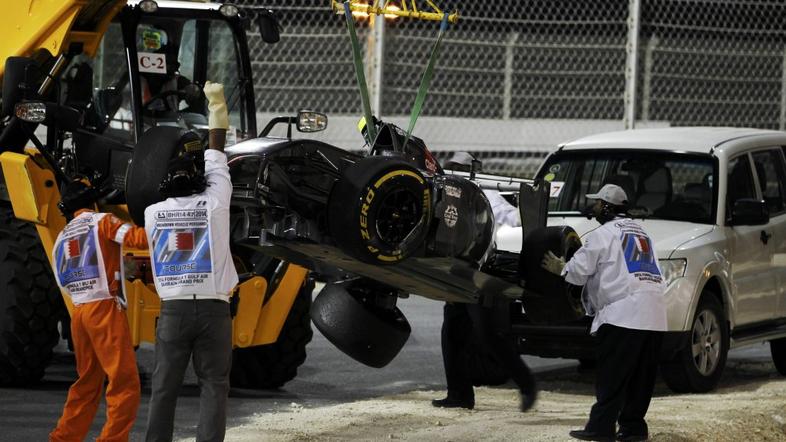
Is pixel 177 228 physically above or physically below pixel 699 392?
above

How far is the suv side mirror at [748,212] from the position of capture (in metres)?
11.3

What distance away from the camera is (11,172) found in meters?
10.2

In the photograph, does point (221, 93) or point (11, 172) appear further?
point (11, 172)

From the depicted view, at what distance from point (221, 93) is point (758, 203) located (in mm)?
4791

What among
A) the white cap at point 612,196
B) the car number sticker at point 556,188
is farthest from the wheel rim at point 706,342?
the white cap at point 612,196

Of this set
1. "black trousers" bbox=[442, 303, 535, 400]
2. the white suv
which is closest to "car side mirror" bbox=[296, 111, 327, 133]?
"black trousers" bbox=[442, 303, 535, 400]

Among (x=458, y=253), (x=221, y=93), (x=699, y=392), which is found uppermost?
(x=221, y=93)

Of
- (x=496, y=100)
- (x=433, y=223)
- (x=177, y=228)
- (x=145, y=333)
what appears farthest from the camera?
(x=496, y=100)

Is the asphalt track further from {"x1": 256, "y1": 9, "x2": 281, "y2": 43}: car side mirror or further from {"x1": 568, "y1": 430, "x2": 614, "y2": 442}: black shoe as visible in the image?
{"x1": 256, "y1": 9, "x2": 281, "y2": 43}: car side mirror

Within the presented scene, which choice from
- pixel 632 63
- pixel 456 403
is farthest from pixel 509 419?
pixel 632 63

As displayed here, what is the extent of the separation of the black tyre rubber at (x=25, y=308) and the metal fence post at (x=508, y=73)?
6557mm

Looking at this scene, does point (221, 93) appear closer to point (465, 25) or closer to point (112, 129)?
point (112, 129)

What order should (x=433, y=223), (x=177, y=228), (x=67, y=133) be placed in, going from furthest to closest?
(x=67, y=133) < (x=433, y=223) < (x=177, y=228)

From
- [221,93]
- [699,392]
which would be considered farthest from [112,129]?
[699,392]
